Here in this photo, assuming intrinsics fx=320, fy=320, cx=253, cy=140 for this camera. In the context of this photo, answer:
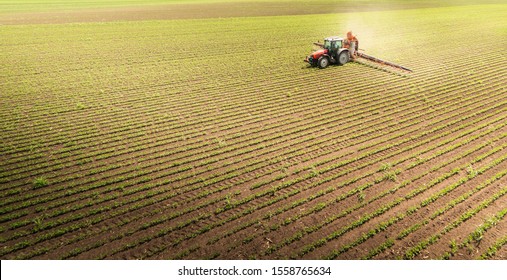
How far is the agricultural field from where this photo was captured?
9.73 m

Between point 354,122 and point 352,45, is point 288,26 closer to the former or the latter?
point 352,45

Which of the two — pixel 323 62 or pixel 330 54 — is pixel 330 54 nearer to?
pixel 330 54

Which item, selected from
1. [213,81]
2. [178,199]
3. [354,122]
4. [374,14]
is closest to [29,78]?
[213,81]

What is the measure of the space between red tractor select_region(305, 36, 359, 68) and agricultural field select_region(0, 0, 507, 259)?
0.86m

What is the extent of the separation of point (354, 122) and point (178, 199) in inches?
381

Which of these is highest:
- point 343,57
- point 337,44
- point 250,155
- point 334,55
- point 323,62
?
point 337,44

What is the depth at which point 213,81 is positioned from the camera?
2202cm

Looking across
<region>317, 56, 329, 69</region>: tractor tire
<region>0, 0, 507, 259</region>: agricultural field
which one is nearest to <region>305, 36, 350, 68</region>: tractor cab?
<region>317, 56, 329, 69</region>: tractor tire

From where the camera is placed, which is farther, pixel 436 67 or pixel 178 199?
pixel 436 67

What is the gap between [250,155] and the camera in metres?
13.7

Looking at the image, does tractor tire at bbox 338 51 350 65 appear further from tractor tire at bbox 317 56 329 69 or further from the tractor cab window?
tractor tire at bbox 317 56 329 69

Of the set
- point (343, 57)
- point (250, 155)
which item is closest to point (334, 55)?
point (343, 57)

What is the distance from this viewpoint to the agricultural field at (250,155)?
9727mm

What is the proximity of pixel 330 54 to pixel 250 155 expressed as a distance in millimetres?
14359
